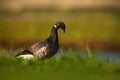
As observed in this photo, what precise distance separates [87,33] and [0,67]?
13.6 meters

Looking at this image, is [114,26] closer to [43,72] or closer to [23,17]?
[23,17]

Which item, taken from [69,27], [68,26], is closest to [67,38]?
[69,27]

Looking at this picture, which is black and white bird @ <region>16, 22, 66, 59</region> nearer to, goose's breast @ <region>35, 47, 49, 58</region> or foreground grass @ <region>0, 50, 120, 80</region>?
goose's breast @ <region>35, 47, 49, 58</region>

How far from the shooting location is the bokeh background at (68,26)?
21872mm

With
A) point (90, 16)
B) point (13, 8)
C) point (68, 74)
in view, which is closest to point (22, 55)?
point (68, 74)

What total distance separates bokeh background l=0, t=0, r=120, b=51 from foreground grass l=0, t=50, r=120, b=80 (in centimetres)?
718

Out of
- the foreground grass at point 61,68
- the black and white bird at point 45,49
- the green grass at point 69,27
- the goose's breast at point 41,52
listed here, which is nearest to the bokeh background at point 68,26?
the green grass at point 69,27

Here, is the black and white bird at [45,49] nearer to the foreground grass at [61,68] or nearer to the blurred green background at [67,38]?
the blurred green background at [67,38]

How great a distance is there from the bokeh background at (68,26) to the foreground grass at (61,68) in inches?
283

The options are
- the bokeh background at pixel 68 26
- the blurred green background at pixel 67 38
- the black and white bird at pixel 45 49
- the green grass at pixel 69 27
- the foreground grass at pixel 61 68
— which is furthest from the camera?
the green grass at pixel 69 27

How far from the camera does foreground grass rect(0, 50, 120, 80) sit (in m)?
9.19

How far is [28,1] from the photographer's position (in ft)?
121

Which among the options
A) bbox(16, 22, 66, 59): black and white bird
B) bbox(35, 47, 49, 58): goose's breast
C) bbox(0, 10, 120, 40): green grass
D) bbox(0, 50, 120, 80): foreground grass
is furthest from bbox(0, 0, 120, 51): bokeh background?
bbox(0, 50, 120, 80): foreground grass

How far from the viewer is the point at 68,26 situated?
24250mm
